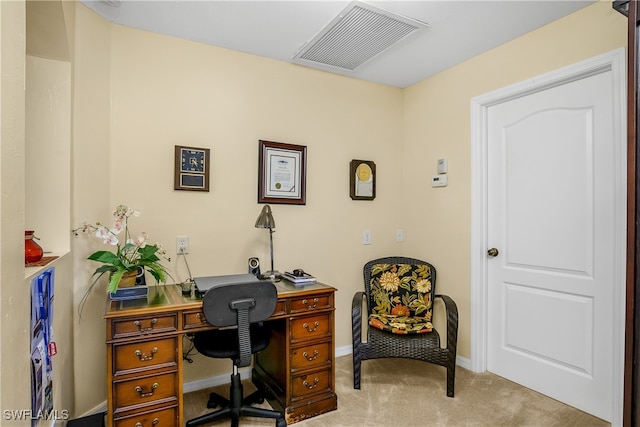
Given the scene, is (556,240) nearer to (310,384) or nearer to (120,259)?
(310,384)

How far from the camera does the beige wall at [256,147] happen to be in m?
2.09

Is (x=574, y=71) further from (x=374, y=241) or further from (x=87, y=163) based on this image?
(x=87, y=163)

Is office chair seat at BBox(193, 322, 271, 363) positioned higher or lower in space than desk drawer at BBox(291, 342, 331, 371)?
higher

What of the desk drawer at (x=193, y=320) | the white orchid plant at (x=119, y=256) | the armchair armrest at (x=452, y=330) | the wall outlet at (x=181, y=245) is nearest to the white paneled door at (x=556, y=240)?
the armchair armrest at (x=452, y=330)

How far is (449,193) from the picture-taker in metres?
2.98

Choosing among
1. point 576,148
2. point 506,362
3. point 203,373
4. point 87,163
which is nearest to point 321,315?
point 203,373

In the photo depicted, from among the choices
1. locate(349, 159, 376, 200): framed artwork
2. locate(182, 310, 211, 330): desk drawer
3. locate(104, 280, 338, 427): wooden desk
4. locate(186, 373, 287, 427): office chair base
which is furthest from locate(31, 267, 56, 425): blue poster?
locate(349, 159, 376, 200): framed artwork

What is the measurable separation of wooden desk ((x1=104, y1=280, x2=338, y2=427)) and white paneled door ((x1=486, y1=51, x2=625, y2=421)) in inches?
55.5

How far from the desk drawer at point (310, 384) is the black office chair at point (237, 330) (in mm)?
167

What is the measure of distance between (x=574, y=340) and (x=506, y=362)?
1.82 feet

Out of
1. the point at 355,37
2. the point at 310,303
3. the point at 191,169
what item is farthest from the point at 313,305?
the point at 355,37

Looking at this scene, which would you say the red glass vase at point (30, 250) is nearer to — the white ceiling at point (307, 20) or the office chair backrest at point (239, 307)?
the office chair backrest at point (239, 307)

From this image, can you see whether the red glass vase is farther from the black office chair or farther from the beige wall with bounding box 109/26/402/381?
the beige wall with bounding box 109/26/402/381

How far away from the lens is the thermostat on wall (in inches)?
118
